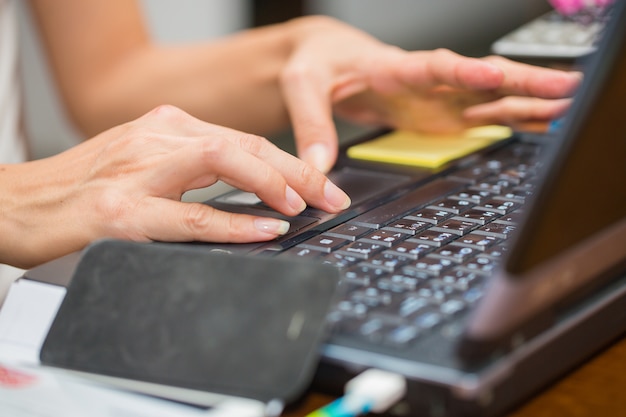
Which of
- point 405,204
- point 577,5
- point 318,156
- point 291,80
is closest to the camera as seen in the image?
point 405,204

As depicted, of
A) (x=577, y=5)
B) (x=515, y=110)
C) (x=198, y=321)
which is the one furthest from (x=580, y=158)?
(x=577, y=5)

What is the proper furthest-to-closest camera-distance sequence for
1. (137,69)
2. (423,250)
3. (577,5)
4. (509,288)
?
(137,69) < (577,5) < (423,250) < (509,288)

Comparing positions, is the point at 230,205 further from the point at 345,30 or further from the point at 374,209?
the point at 345,30

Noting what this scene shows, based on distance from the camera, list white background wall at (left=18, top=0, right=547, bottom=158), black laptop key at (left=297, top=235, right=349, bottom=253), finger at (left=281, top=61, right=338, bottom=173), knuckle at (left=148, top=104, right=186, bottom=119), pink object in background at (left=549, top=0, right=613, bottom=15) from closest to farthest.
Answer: black laptop key at (left=297, top=235, right=349, bottom=253), knuckle at (left=148, top=104, right=186, bottom=119), finger at (left=281, top=61, right=338, bottom=173), pink object in background at (left=549, top=0, right=613, bottom=15), white background wall at (left=18, top=0, right=547, bottom=158)

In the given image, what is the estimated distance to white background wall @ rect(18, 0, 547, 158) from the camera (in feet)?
7.32

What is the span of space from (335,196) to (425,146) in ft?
0.58

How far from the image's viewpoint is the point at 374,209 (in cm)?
60

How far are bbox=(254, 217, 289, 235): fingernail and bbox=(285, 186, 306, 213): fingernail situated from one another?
26 millimetres

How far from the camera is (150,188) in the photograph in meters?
0.58

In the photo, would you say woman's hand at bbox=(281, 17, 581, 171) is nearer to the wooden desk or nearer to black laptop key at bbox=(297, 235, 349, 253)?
black laptop key at bbox=(297, 235, 349, 253)

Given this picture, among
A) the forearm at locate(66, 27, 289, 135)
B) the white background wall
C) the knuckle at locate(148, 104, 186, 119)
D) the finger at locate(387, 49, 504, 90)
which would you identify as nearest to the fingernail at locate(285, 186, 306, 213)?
the knuckle at locate(148, 104, 186, 119)

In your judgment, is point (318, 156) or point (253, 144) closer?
point (253, 144)

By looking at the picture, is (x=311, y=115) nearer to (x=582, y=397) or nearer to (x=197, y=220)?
(x=197, y=220)

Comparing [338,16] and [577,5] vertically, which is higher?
[577,5]
